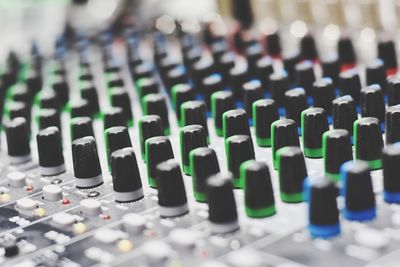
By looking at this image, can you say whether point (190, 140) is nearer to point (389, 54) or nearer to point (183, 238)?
point (183, 238)

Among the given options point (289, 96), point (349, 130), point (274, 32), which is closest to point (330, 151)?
point (349, 130)

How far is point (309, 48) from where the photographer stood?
1.93 meters

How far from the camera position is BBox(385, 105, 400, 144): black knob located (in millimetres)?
1216

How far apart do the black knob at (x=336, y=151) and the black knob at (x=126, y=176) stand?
325 mm

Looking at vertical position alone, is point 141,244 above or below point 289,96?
below

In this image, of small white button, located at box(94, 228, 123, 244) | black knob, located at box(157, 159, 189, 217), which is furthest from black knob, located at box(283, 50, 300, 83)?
small white button, located at box(94, 228, 123, 244)

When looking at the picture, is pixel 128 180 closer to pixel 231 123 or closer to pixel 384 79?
pixel 231 123

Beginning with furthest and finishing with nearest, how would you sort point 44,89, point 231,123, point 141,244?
point 44,89, point 231,123, point 141,244

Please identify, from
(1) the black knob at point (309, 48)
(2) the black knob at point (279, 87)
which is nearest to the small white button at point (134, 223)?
(2) the black knob at point (279, 87)

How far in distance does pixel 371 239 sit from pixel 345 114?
385 millimetres

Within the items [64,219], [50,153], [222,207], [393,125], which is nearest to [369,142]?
[393,125]

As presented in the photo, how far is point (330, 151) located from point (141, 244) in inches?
13.0

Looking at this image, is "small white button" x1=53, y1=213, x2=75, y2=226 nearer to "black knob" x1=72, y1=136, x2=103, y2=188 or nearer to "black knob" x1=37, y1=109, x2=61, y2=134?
"black knob" x1=72, y1=136, x2=103, y2=188

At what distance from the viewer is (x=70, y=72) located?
2.33 metres
